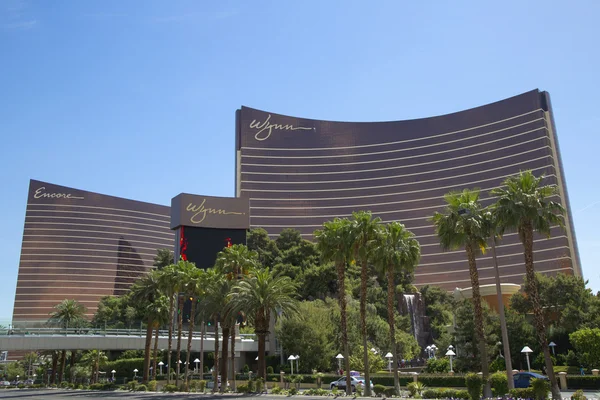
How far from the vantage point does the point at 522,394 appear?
28859 millimetres

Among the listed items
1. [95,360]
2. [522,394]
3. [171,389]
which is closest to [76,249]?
[95,360]

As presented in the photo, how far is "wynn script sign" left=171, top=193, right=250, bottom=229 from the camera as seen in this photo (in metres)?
93.5

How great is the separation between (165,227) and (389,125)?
3592 inches

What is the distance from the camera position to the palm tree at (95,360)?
75375mm

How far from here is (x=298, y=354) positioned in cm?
6775

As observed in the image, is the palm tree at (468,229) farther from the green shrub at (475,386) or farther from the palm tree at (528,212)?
the green shrub at (475,386)

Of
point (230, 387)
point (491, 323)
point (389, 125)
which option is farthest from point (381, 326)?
point (389, 125)

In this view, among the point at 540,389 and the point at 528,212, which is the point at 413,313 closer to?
the point at 528,212

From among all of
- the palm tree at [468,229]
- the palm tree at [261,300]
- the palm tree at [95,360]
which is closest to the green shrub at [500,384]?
the palm tree at [468,229]

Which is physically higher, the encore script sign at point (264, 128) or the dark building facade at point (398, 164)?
the encore script sign at point (264, 128)

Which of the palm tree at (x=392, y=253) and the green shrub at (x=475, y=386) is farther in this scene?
the palm tree at (x=392, y=253)

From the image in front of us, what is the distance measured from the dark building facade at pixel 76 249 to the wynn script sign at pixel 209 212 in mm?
88506

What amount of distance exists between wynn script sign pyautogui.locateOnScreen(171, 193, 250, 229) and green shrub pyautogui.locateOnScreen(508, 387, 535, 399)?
231 feet

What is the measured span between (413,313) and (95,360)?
57.3 meters
